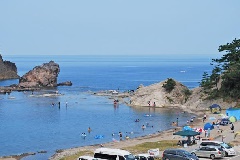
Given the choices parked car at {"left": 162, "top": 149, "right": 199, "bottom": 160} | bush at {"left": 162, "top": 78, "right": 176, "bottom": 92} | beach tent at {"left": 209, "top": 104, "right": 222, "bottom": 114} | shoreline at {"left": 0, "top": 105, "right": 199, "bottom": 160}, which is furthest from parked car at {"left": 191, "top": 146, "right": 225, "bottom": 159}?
bush at {"left": 162, "top": 78, "right": 176, "bottom": 92}

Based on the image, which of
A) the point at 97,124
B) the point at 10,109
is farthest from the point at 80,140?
the point at 10,109

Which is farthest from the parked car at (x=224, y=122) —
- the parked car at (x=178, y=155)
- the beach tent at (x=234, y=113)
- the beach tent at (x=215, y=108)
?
the parked car at (x=178, y=155)

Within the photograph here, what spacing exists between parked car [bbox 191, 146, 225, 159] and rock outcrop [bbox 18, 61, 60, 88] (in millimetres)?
139753

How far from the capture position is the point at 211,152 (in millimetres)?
45094

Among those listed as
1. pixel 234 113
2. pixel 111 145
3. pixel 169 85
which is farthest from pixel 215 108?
pixel 111 145

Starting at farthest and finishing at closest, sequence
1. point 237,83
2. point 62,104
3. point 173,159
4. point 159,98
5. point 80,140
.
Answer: point 62,104 → point 159,98 → point 237,83 → point 80,140 → point 173,159

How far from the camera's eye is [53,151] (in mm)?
63219

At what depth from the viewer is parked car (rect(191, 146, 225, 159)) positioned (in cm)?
4484

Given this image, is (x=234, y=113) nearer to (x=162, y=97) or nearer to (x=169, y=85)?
(x=169, y=85)

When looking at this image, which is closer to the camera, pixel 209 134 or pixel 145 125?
pixel 209 134

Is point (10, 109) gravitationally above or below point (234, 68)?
below

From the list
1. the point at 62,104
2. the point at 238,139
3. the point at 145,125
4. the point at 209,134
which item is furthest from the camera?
the point at 62,104

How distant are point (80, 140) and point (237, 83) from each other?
40690mm

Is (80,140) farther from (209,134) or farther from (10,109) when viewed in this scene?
(10,109)
